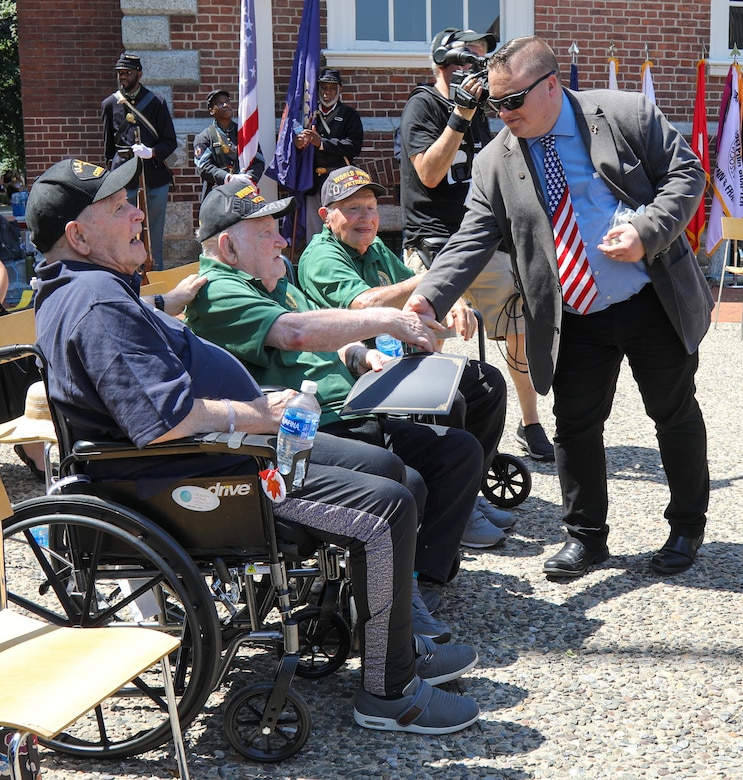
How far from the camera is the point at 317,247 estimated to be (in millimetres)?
4352

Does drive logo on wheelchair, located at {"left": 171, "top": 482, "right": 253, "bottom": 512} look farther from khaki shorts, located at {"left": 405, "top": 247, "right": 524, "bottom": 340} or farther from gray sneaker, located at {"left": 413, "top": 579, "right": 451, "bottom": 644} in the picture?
khaki shorts, located at {"left": 405, "top": 247, "right": 524, "bottom": 340}

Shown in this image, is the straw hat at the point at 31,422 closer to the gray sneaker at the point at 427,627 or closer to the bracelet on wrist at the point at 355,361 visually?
the bracelet on wrist at the point at 355,361

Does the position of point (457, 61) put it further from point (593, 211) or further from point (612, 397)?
point (612, 397)

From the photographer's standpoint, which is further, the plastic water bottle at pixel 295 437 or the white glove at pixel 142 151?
the white glove at pixel 142 151

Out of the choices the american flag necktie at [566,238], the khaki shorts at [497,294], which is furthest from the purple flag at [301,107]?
the american flag necktie at [566,238]

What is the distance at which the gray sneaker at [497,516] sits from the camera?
15.3 feet

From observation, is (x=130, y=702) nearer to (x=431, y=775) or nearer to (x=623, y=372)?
(x=431, y=775)

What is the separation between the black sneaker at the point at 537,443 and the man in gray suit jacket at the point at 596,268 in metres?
1.40

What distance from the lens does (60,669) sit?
7.30 feet

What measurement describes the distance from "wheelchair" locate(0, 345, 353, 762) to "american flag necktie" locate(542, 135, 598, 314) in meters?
1.59

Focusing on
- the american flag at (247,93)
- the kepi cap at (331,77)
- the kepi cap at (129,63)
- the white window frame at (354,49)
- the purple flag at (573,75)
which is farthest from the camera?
the purple flag at (573,75)

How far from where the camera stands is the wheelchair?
271cm

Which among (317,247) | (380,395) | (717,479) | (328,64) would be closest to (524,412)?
(717,479)

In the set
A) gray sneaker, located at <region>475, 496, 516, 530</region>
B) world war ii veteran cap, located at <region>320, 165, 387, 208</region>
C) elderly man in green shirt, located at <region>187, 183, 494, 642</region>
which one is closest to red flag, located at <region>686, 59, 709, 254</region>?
gray sneaker, located at <region>475, 496, 516, 530</region>
